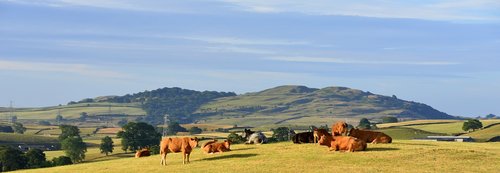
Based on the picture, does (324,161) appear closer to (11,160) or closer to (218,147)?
(218,147)

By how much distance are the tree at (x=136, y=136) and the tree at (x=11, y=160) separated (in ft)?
177

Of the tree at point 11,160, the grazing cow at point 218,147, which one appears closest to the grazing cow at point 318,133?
the grazing cow at point 218,147

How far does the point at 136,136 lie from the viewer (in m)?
183

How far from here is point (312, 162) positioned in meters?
43.3

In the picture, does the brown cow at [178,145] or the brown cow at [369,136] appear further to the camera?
the brown cow at [369,136]

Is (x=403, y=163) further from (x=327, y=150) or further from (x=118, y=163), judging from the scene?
(x=118, y=163)

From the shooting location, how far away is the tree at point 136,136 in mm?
178625

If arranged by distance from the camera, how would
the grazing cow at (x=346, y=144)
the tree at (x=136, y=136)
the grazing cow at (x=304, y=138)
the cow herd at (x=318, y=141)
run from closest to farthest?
1. the grazing cow at (x=346, y=144)
2. the cow herd at (x=318, y=141)
3. the grazing cow at (x=304, y=138)
4. the tree at (x=136, y=136)

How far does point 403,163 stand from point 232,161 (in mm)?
10768

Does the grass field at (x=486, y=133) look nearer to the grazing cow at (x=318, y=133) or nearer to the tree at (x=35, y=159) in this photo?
the tree at (x=35, y=159)

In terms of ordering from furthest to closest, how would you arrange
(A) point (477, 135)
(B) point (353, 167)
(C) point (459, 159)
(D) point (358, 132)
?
(A) point (477, 135)
(D) point (358, 132)
(C) point (459, 159)
(B) point (353, 167)

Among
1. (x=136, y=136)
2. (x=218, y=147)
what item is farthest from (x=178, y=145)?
(x=136, y=136)

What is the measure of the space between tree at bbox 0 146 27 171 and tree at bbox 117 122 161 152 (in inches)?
2130

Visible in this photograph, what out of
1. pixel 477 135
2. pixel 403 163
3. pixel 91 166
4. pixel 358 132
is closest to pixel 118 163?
pixel 91 166
